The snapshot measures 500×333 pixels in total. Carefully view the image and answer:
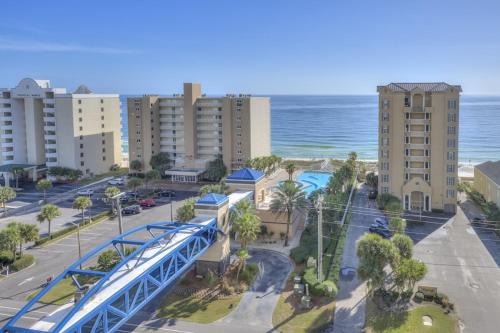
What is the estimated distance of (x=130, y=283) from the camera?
24.9 meters

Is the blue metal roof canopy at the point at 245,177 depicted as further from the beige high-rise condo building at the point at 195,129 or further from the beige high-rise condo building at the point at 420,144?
the beige high-rise condo building at the point at 195,129

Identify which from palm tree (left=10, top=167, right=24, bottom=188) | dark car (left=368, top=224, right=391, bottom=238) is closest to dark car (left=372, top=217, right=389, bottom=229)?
dark car (left=368, top=224, right=391, bottom=238)

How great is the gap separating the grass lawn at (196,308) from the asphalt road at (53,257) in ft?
27.8

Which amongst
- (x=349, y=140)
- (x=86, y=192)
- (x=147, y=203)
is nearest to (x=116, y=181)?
(x=86, y=192)

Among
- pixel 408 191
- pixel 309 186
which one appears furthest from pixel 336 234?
pixel 309 186

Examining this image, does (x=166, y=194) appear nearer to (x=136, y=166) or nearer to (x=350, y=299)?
(x=136, y=166)

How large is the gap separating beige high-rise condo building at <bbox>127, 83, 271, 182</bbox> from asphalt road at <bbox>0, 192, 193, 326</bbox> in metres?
20.6

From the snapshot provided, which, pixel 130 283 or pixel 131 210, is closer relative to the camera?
pixel 130 283

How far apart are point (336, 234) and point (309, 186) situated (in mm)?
21803

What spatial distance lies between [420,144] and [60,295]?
137 feet

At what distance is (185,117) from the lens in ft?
257

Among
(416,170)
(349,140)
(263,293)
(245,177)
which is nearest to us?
(263,293)

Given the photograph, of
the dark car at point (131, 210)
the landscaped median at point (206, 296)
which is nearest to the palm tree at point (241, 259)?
the landscaped median at point (206, 296)

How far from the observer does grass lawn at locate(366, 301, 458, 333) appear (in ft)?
92.6
